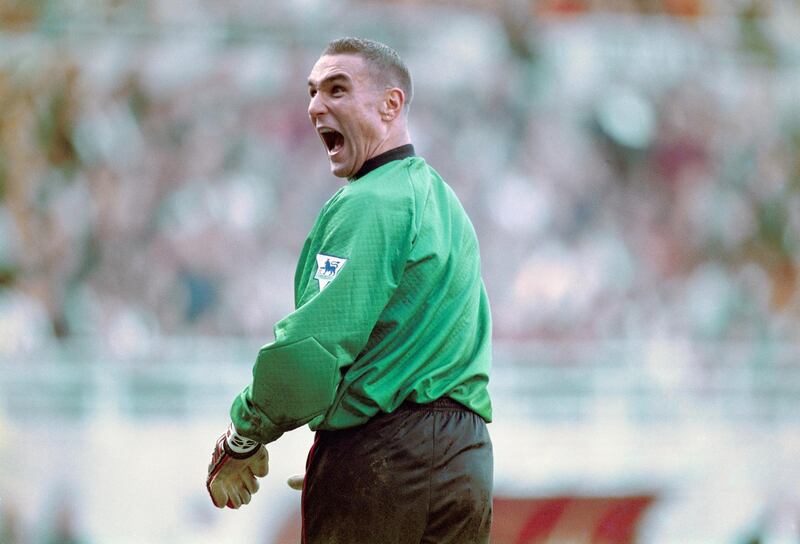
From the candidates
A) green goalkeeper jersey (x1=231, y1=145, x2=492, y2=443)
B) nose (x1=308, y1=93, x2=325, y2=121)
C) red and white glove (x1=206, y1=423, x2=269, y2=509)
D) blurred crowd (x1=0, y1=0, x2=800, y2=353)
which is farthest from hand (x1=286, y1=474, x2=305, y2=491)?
blurred crowd (x1=0, y1=0, x2=800, y2=353)

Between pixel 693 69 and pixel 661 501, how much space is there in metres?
3.20

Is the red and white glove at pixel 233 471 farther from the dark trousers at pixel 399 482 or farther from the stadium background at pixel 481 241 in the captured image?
the stadium background at pixel 481 241

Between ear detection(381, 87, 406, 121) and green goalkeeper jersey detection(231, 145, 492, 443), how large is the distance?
87 mm

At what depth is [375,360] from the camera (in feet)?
9.23

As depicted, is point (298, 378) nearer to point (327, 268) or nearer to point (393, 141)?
point (327, 268)

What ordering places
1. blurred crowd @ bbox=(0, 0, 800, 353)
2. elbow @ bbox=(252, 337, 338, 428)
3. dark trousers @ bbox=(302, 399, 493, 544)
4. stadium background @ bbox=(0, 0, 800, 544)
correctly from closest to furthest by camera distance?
elbow @ bbox=(252, 337, 338, 428)
dark trousers @ bbox=(302, 399, 493, 544)
stadium background @ bbox=(0, 0, 800, 544)
blurred crowd @ bbox=(0, 0, 800, 353)

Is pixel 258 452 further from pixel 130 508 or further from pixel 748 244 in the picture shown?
pixel 748 244

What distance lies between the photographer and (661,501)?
28.1 feet

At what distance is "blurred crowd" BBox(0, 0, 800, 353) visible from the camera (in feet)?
26.7

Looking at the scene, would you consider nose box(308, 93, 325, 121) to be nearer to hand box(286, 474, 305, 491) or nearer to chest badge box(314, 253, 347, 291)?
chest badge box(314, 253, 347, 291)

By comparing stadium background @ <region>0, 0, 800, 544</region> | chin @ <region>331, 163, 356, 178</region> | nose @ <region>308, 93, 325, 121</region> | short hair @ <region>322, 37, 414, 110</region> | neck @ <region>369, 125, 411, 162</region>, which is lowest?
stadium background @ <region>0, 0, 800, 544</region>

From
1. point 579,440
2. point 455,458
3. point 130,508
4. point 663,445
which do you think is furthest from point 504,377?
point 455,458

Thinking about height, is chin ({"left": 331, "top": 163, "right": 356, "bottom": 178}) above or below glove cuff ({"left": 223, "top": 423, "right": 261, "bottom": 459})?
above

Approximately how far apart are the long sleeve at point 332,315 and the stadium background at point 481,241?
5.10 m
